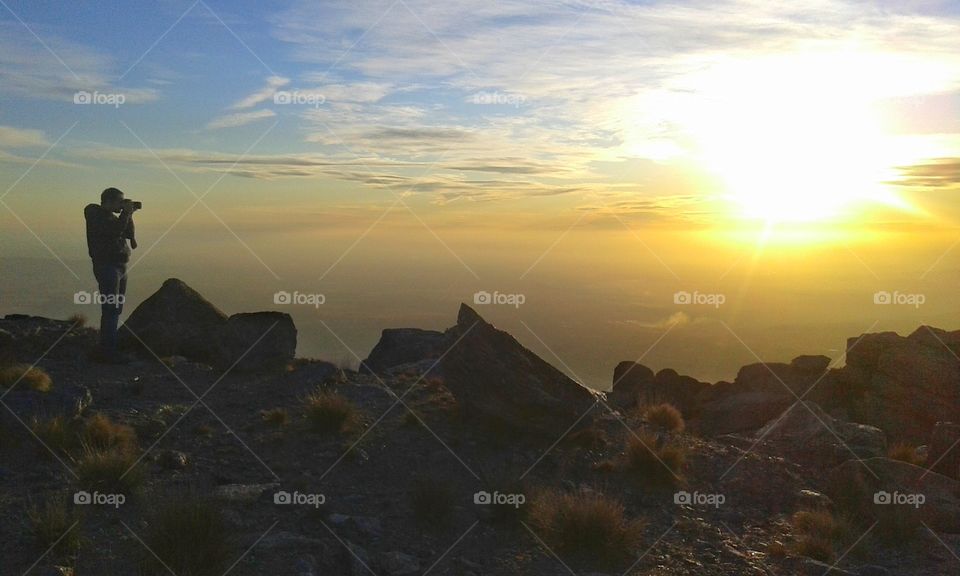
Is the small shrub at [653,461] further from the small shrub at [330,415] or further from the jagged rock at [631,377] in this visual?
the jagged rock at [631,377]

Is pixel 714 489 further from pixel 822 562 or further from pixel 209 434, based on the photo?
pixel 209 434

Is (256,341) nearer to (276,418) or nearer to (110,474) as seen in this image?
(276,418)

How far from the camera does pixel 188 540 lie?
8.88 meters

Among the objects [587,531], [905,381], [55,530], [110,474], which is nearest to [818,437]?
[587,531]

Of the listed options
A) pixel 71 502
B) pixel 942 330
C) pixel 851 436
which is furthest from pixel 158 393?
pixel 942 330

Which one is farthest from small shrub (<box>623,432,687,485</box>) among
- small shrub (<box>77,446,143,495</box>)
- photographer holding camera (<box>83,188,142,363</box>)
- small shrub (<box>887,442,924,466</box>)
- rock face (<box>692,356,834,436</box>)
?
photographer holding camera (<box>83,188,142,363</box>)

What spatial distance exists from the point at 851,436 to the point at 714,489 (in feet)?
16.0

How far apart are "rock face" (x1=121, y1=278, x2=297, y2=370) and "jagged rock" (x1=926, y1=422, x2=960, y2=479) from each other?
14939mm

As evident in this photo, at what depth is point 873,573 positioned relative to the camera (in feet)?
36.4

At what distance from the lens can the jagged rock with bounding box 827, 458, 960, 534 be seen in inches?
545

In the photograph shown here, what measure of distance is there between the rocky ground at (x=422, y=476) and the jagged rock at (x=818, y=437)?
52 mm

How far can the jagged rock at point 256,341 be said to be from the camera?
19.1 m

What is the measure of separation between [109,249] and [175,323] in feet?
9.68

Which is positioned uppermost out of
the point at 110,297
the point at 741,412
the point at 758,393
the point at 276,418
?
the point at 110,297
